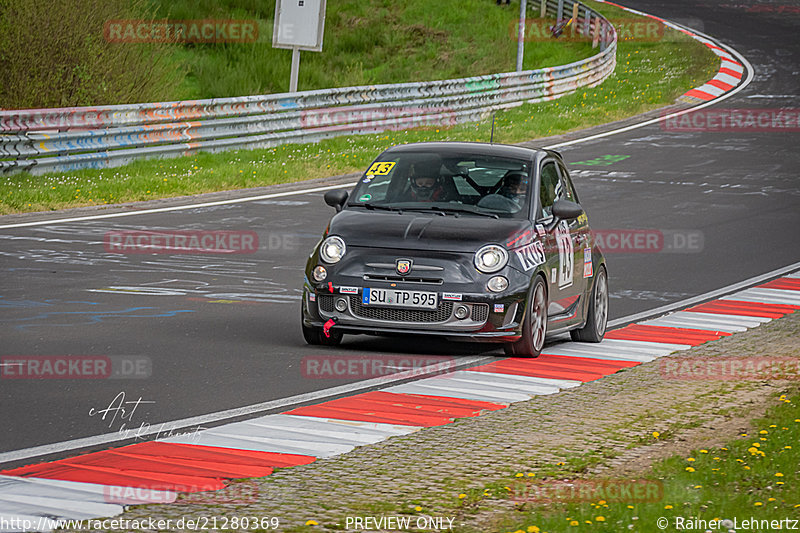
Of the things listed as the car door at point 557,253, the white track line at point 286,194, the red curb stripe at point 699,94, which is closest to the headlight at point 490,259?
the car door at point 557,253

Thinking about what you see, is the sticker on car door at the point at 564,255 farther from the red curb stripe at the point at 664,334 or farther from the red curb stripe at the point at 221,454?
the red curb stripe at the point at 221,454

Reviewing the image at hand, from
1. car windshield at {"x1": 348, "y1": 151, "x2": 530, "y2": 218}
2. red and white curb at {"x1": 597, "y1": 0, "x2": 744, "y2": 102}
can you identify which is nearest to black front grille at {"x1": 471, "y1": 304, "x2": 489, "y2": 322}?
car windshield at {"x1": 348, "y1": 151, "x2": 530, "y2": 218}

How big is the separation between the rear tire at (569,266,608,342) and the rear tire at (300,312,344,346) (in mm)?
2260

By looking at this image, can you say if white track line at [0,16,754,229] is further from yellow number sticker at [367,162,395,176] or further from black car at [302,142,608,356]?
black car at [302,142,608,356]

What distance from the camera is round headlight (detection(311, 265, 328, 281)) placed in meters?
10.5

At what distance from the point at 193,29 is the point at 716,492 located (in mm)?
42876

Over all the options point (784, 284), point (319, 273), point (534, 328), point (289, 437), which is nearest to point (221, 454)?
point (289, 437)

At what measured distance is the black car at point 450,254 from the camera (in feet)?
33.7

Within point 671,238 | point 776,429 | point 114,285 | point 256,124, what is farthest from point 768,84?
point 776,429

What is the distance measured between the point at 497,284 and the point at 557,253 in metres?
1.07

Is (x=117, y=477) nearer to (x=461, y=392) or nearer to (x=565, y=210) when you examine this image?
(x=461, y=392)

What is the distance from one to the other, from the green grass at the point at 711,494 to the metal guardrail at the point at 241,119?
610 inches

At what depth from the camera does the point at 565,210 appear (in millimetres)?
11094

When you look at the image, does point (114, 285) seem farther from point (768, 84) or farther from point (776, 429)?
point (768, 84)
